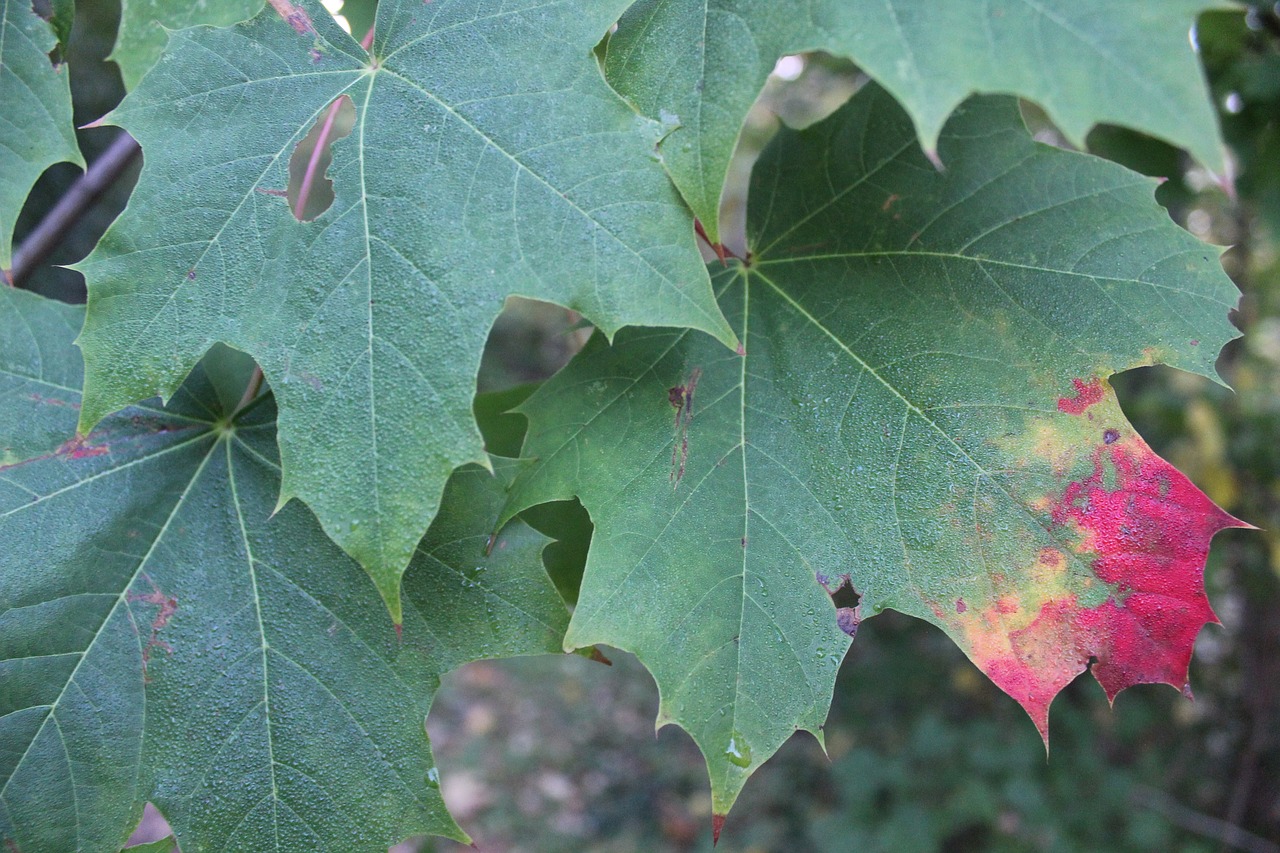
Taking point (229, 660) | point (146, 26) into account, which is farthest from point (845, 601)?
point (146, 26)

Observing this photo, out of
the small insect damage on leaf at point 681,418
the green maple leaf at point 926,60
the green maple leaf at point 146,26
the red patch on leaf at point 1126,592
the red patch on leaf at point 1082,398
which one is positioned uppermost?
the green maple leaf at point 146,26

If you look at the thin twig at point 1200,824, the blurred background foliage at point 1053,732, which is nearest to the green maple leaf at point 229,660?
the blurred background foliage at point 1053,732

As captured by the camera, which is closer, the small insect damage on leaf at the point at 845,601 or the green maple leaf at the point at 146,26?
the small insect damage on leaf at the point at 845,601

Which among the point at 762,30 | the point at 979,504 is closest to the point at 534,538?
the point at 979,504

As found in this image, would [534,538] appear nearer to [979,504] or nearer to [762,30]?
[979,504]

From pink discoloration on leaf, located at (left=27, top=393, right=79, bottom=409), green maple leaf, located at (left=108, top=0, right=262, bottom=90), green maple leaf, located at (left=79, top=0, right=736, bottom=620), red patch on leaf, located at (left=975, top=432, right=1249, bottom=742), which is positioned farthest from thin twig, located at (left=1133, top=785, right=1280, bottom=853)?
green maple leaf, located at (left=108, top=0, right=262, bottom=90)

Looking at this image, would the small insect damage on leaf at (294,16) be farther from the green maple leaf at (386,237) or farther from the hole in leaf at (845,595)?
the hole in leaf at (845,595)

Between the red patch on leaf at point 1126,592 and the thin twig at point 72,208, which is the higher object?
the thin twig at point 72,208
